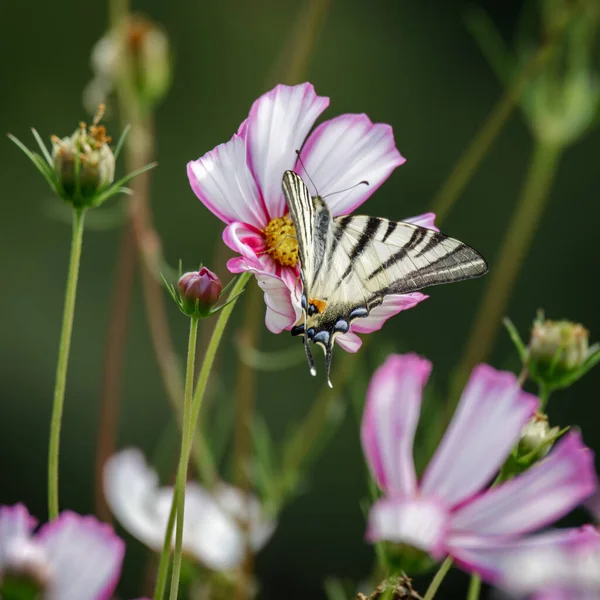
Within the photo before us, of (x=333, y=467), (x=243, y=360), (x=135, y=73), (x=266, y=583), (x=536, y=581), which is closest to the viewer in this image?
(x=536, y=581)

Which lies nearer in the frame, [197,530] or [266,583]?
[197,530]

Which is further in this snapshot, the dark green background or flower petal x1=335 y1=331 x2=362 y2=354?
the dark green background

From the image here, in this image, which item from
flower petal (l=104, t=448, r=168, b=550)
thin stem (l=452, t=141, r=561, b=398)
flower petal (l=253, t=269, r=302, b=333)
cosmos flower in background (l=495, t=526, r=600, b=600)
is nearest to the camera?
cosmos flower in background (l=495, t=526, r=600, b=600)

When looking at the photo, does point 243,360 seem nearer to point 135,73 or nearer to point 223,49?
point 135,73

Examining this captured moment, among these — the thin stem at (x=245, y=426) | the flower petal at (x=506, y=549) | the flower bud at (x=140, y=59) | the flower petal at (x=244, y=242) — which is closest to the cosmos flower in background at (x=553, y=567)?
the flower petal at (x=506, y=549)

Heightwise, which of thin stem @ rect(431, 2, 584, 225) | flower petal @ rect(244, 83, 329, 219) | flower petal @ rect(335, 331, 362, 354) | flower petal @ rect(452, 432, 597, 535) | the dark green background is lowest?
flower petal @ rect(452, 432, 597, 535)

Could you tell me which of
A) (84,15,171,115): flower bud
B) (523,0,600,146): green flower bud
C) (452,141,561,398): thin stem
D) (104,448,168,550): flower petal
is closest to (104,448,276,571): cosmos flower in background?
(104,448,168,550): flower petal

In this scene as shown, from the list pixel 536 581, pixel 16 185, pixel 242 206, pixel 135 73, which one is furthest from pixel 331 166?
pixel 16 185

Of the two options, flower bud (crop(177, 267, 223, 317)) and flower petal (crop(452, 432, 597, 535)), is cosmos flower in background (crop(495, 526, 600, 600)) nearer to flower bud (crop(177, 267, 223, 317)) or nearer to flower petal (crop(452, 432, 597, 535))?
flower petal (crop(452, 432, 597, 535))
